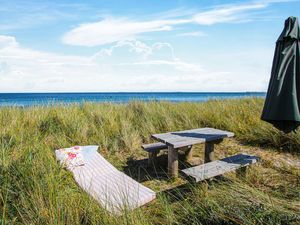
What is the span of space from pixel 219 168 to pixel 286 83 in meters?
1.33

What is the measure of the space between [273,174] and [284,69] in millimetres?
1472

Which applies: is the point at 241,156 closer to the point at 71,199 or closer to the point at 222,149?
the point at 222,149

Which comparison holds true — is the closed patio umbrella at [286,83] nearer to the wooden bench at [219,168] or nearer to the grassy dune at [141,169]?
the wooden bench at [219,168]

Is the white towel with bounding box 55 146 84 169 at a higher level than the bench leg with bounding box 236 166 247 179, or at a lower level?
higher

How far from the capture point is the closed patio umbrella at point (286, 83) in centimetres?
334

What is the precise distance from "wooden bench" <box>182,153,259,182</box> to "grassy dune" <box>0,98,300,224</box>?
0.12 m

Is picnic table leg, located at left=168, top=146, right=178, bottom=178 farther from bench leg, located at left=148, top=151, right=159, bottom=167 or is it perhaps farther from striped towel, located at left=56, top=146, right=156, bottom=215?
striped towel, located at left=56, top=146, right=156, bottom=215


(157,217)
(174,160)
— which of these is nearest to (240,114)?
(174,160)

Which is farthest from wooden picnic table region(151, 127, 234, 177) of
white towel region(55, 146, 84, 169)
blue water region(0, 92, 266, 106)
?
blue water region(0, 92, 266, 106)

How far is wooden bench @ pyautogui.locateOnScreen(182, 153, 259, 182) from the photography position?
3.06 metres

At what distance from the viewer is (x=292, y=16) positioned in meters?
3.50

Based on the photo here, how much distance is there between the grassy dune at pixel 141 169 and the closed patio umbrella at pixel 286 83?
0.83m

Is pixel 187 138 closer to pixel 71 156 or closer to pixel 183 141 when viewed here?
pixel 183 141

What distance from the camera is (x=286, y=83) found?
3.40 meters
